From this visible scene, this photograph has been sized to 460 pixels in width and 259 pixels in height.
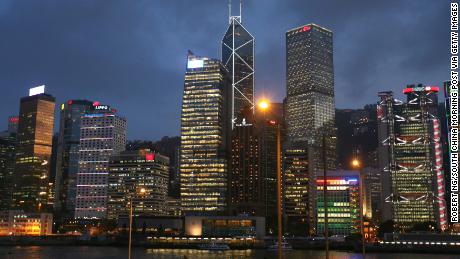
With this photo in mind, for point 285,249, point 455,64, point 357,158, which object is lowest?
point 285,249

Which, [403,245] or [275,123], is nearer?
[275,123]

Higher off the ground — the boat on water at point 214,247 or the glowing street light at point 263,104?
the glowing street light at point 263,104

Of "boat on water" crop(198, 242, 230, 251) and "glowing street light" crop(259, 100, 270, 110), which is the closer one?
"glowing street light" crop(259, 100, 270, 110)

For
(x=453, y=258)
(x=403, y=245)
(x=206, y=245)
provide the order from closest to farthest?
1. (x=453, y=258)
2. (x=403, y=245)
3. (x=206, y=245)

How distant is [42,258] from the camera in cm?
13312

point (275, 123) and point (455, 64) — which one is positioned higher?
point (455, 64)

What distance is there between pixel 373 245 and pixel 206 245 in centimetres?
6076

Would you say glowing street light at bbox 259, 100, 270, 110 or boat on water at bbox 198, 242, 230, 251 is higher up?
glowing street light at bbox 259, 100, 270, 110

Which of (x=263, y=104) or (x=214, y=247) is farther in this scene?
(x=214, y=247)

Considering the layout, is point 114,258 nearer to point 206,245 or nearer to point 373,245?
point 206,245

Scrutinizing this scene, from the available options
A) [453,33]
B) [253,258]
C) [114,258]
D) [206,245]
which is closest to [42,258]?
[114,258]

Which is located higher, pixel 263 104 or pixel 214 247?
pixel 263 104

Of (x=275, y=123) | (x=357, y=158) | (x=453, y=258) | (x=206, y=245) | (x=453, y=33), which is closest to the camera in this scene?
(x=275, y=123)

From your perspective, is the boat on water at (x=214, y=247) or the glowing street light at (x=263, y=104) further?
the boat on water at (x=214, y=247)
